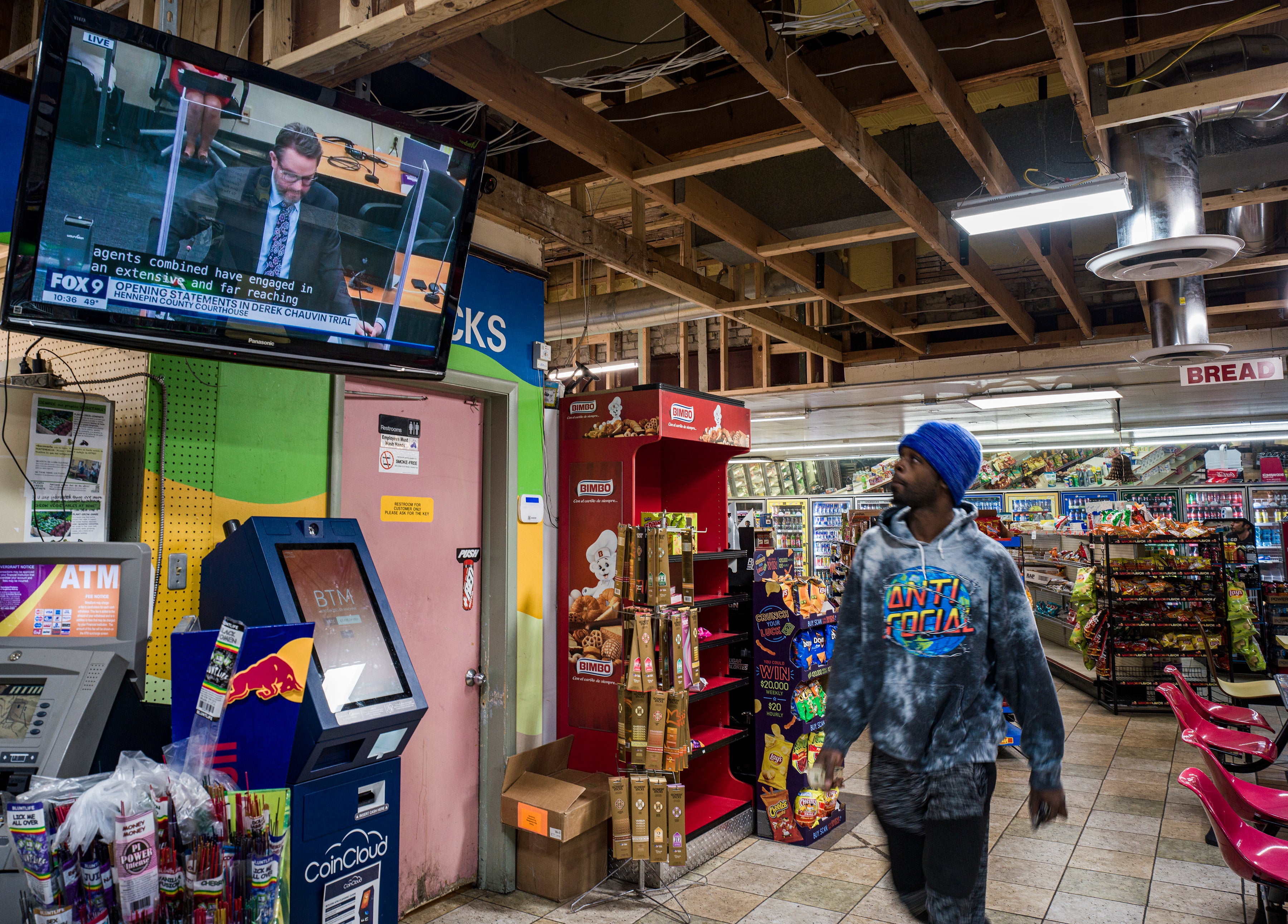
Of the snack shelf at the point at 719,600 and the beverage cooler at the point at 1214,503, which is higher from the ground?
the beverage cooler at the point at 1214,503

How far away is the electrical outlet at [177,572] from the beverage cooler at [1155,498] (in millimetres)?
12563

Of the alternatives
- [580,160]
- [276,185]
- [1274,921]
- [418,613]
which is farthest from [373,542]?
[1274,921]

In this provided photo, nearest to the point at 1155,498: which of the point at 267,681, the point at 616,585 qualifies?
the point at 616,585

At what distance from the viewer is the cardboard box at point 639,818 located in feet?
13.3

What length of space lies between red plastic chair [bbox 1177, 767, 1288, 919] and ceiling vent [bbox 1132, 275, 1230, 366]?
3404 mm

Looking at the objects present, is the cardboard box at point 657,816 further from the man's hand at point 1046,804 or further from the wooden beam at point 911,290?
the wooden beam at point 911,290

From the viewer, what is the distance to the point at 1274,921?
2.84 m

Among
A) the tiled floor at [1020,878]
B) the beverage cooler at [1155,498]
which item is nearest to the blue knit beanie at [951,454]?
the tiled floor at [1020,878]

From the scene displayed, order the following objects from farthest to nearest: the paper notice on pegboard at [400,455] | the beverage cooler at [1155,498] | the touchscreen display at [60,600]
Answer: the beverage cooler at [1155,498] → the paper notice on pegboard at [400,455] → the touchscreen display at [60,600]

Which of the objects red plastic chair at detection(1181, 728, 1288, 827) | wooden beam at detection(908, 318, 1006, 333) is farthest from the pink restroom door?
wooden beam at detection(908, 318, 1006, 333)

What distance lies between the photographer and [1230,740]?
14.7ft

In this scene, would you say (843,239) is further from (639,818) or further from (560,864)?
(560,864)

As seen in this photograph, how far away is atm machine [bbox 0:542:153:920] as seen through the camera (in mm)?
1979

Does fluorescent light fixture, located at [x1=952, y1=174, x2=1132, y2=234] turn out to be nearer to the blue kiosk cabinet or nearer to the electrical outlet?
the blue kiosk cabinet
